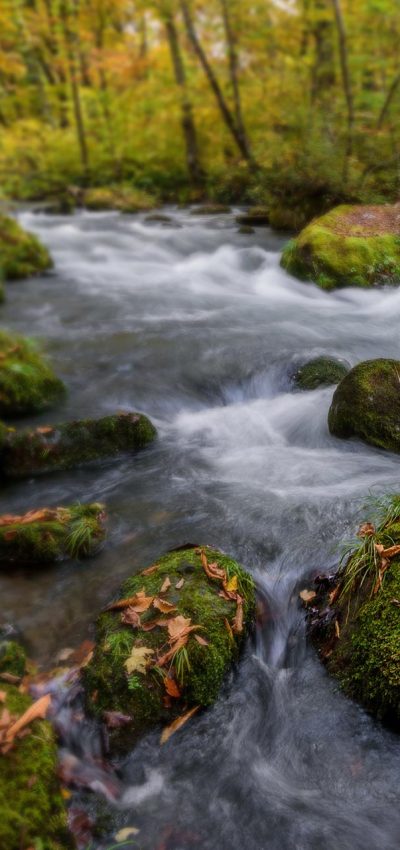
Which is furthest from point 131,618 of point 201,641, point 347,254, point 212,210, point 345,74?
point 212,210

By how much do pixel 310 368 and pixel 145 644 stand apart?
4.69 metres

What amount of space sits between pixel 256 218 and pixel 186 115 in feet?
24.0

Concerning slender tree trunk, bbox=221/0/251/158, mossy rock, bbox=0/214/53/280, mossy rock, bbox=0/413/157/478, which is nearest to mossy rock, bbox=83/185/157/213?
slender tree trunk, bbox=221/0/251/158

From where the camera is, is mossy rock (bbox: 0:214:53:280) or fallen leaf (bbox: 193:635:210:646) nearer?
fallen leaf (bbox: 193:635:210:646)

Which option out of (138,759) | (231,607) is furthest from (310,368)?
(138,759)

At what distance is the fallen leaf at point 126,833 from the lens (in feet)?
8.39

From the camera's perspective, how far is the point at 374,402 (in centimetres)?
523

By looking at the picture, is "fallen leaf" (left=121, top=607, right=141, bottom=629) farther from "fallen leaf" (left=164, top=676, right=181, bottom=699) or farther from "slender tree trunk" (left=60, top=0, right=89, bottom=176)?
"slender tree trunk" (left=60, top=0, right=89, bottom=176)

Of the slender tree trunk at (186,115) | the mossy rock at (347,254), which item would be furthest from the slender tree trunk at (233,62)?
the mossy rock at (347,254)

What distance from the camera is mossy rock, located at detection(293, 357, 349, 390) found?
6.84 meters

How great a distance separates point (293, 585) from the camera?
3865 millimetres

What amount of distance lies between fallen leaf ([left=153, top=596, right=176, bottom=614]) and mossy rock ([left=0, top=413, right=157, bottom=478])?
8.62ft

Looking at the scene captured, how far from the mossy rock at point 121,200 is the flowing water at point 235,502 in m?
8.47

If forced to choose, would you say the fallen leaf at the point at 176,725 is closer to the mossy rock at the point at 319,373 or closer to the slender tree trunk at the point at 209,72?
the mossy rock at the point at 319,373
